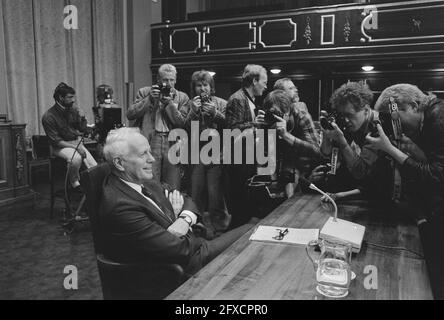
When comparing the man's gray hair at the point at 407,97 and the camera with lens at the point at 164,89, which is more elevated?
the camera with lens at the point at 164,89

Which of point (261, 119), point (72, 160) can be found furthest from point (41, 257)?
point (261, 119)

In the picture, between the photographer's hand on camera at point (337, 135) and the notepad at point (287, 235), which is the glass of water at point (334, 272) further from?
the photographer's hand on camera at point (337, 135)

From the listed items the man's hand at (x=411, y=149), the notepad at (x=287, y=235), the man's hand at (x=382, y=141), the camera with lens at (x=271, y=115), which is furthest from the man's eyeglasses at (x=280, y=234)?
the camera with lens at (x=271, y=115)

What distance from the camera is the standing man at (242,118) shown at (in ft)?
9.60

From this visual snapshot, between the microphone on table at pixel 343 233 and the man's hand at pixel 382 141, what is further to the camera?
the man's hand at pixel 382 141

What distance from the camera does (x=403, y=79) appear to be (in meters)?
5.69

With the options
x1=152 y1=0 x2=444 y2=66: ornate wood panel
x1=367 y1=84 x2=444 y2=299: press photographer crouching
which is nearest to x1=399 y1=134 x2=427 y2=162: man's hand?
x1=367 y1=84 x2=444 y2=299: press photographer crouching

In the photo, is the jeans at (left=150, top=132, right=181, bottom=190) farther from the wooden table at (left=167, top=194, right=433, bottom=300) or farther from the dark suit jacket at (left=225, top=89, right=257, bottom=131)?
the wooden table at (left=167, top=194, right=433, bottom=300)

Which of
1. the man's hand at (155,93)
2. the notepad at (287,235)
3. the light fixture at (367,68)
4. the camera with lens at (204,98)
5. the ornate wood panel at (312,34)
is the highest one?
the ornate wood panel at (312,34)

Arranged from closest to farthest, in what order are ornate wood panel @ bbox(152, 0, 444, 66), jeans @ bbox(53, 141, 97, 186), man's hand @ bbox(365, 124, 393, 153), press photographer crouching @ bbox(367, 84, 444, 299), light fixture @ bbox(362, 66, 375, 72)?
1. press photographer crouching @ bbox(367, 84, 444, 299)
2. man's hand @ bbox(365, 124, 393, 153)
3. jeans @ bbox(53, 141, 97, 186)
4. ornate wood panel @ bbox(152, 0, 444, 66)
5. light fixture @ bbox(362, 66, 375, 72)

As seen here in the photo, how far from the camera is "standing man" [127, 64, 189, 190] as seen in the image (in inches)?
129

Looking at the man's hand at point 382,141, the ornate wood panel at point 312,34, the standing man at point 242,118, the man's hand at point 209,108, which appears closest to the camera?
the man's hand at point 382,141

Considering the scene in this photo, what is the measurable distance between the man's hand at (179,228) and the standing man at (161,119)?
1.47 meters

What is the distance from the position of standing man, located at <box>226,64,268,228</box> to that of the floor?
1082mm
